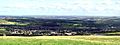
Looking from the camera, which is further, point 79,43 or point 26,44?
point 79,43

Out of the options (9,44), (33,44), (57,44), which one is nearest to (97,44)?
(57,44)

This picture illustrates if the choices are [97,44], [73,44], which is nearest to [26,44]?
[73,44]

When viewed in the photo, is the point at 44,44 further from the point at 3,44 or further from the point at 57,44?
the point at 3,44

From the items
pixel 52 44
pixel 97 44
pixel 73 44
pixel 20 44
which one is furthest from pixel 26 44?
pixel 97 44

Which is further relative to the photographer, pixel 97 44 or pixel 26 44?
pixel 97 44

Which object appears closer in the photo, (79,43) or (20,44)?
(20,44)

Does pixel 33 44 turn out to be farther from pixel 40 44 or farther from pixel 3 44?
pixel 3 44

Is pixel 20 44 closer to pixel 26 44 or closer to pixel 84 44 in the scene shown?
pixel 26 44
